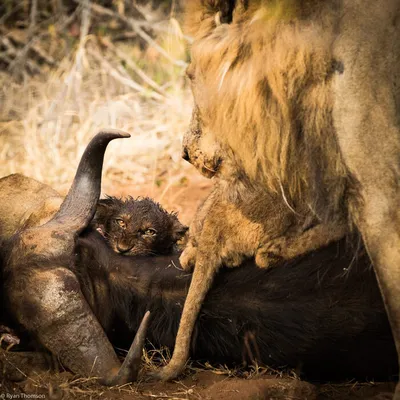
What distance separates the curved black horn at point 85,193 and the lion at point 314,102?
994mm

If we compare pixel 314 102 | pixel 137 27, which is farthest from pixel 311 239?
pixel 137 27

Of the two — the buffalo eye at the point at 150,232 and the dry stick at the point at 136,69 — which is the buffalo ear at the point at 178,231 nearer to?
the buffalo eye at the point at 150,232

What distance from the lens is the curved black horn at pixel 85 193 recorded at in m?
3.82

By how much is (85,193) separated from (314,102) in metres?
1.63

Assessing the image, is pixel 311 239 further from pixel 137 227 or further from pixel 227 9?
pixel 137 227

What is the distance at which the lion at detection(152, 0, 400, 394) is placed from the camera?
96.3 inches

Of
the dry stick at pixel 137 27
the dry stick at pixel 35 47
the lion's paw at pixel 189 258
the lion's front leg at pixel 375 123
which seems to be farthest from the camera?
the dry stick at pixel 35 47

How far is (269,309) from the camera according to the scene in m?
3.43

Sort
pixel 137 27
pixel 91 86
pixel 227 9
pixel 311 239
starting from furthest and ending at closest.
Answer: pixel 137 27
pixel 91 86
pixel 311 239
pixel 227 9

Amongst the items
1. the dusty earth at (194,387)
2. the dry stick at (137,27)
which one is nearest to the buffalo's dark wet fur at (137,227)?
the dusty earth at (194,387)

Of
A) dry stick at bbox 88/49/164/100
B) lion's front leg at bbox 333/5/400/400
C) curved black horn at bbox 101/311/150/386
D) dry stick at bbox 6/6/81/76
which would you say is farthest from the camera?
dry stick at bbox 6/6/81/76

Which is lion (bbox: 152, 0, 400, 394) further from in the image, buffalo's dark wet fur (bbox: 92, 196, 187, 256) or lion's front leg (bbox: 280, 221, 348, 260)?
buffalo's dark wet fur (bbox: 92, 196, 187, 256)

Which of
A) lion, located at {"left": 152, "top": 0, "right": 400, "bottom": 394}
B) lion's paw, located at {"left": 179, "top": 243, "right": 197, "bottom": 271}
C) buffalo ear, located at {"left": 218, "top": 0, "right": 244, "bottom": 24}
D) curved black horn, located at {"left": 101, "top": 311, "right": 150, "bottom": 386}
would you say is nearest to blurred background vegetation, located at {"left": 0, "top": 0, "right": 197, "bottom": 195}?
lion's paw, located at {"left": 179, "top": 243, "right": 197, "bottom": 271}

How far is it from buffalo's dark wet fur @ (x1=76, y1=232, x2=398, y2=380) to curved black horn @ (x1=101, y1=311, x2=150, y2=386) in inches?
13.6
